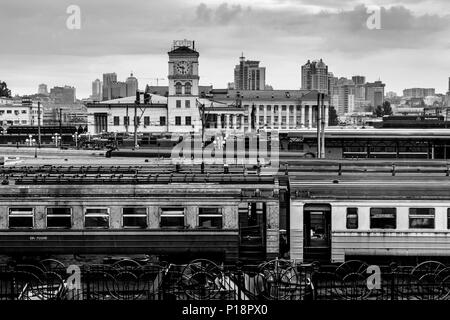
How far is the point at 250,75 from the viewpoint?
625 feet

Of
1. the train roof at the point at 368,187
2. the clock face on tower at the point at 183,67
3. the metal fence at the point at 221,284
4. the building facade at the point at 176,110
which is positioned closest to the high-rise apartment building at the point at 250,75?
the building facade at the point at 176,110

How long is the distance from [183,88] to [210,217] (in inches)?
3319

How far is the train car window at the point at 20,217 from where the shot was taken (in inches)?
814

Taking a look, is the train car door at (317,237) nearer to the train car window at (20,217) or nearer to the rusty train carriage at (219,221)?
the rusty train carriage at (219,221)

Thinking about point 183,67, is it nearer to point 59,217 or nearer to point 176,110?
point 176,110

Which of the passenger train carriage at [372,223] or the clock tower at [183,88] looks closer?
the passenger train carriage at [372,223]

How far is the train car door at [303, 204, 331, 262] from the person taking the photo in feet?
66.7

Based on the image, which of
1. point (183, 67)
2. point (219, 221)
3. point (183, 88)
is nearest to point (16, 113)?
point (183, 88)

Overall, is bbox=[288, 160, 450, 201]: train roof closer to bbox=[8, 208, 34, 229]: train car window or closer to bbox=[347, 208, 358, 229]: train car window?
bbox=[347, 208, 358, 229]: train car window

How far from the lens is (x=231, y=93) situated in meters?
128

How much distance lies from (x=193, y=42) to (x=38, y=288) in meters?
88.8

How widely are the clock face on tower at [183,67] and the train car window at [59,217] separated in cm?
8288

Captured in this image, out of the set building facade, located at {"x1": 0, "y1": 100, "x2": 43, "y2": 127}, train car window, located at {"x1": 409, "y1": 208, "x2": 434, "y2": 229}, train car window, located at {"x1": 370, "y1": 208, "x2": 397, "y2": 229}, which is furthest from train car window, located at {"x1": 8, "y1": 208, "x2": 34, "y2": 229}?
building facade, located at {"x1": 0, "y1": 100, "x2": 43, "y2": 127}

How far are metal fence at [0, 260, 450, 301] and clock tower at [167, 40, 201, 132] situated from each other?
274 feet
